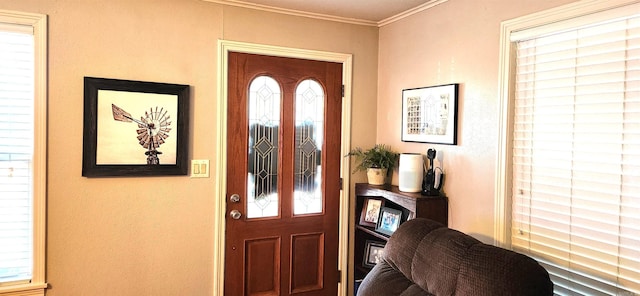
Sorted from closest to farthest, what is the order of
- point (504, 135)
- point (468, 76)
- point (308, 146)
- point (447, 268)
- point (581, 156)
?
point (447, 268) → point (581, 156) → point (504, 135) → point (468, 76) → point (308, 146)

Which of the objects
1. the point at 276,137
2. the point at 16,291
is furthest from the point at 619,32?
the point at 16,291

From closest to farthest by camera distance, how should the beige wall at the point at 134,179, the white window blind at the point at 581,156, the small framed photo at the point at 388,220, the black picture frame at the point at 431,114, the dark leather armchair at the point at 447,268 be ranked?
the dark leather armchair at the point at 447,268
the white window blind at the point at 581,156
the beige wall at the point at 134,179
the black picture frame at the point at 431,114
the small framed photo at the point at 388,220

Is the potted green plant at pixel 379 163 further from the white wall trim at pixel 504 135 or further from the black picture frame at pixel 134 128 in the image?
the black picture frame at pixel 134 128

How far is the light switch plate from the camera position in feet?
9.32

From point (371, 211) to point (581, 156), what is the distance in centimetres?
153

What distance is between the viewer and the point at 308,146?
319 centimetres

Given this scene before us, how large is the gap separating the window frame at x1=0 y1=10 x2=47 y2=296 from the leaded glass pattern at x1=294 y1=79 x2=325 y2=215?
1563 millimetres

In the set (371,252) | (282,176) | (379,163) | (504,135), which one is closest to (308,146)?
(282,176)

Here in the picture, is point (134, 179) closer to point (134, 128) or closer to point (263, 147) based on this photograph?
point (134, 128)

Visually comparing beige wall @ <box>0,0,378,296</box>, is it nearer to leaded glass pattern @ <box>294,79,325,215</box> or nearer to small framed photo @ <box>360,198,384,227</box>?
leaded glass pattern @ <box>294,79,325,215</box>

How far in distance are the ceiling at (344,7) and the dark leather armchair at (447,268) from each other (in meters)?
1.54

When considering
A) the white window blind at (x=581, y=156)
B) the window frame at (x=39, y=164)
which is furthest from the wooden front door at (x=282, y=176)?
the white window blind at (x=581, y=156)

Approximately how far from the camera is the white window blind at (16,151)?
93.7 inches

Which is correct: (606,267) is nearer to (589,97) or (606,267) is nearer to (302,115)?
(589,97)
